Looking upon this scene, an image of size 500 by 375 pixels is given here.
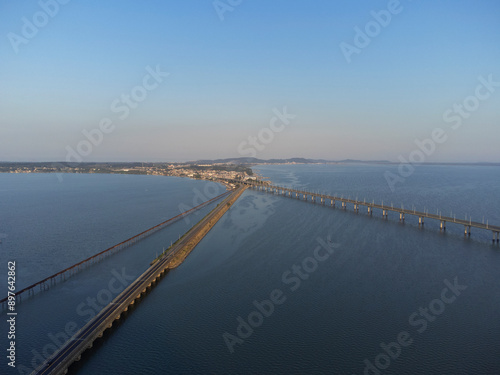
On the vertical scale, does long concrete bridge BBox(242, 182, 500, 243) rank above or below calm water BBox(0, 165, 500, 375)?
above

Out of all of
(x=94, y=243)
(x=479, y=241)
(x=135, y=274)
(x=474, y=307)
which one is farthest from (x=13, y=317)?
(x=479, y=241)

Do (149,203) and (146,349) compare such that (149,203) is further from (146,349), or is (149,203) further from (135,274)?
(146,349)

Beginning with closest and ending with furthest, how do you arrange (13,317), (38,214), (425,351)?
(425,351)
(13,317)
(38,214)

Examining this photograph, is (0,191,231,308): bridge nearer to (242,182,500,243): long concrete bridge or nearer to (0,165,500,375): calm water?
(0,165,500,375): calm water

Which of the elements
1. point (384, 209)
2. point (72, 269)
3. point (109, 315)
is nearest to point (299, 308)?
point (109, 315)

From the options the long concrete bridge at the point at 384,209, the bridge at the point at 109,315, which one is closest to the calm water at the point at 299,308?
the bridge at the point at 109,315

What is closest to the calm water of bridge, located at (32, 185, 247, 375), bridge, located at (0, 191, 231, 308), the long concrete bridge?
bridge, located at (32, 185, 247, 375)

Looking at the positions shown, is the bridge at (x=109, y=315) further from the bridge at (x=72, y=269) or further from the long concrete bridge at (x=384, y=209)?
the long concrete bridge at (x=384, y=209)
